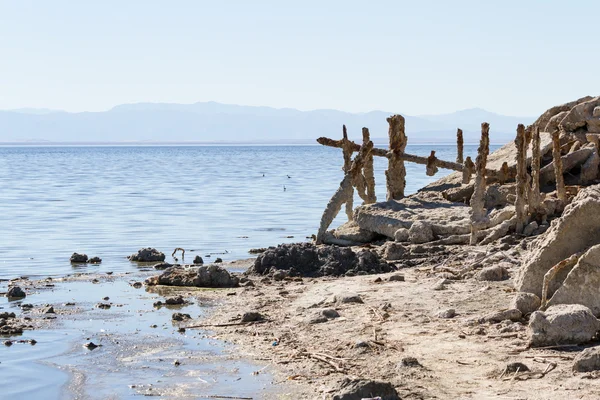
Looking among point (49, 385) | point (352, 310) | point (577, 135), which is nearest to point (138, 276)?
point (352, 310)

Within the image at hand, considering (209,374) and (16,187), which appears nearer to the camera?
(209,374)

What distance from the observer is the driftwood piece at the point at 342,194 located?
63.1 feet

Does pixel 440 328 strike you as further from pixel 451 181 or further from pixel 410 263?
pixel 451 181

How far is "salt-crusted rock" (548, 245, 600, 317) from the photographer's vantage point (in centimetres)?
912

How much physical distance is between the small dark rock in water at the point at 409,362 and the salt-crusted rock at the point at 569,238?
1906 mm


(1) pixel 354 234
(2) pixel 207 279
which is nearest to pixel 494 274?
(2) pixel 207 279

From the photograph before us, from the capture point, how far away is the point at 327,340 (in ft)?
33.5

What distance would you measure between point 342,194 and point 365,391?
12.3 metres

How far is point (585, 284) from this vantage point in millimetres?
9203

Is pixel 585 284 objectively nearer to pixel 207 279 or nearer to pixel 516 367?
pixel 516 367

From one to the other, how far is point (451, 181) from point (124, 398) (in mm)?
13796

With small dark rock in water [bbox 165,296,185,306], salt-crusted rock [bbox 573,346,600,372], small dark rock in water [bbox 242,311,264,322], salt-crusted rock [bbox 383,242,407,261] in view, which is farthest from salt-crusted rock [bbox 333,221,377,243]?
salt-crusted rock [bbox 573,346,600,372]

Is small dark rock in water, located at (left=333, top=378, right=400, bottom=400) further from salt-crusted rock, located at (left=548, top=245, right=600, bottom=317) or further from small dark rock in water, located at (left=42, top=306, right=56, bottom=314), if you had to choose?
small dark rock in water, located at (left=42, top=306, right=56, bottom=314)

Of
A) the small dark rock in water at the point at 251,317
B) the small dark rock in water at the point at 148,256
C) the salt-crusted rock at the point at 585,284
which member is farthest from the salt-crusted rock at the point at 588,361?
the small dark rock in water at the point at 148,256
